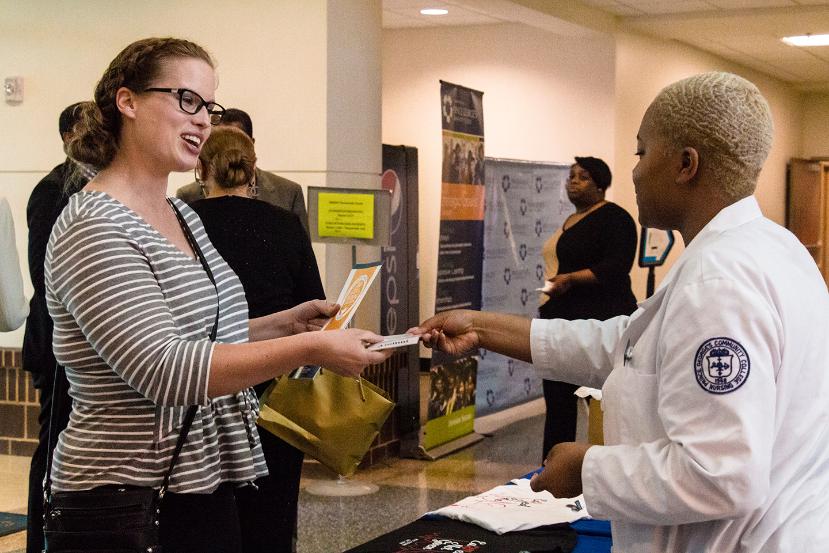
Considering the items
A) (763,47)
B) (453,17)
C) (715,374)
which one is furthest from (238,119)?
(763,47)

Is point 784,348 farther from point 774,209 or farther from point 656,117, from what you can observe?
point 774,209

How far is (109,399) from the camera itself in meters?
1.96

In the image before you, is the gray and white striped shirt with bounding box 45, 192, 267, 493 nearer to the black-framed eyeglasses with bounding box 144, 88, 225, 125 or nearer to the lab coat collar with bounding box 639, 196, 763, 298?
the black-framed eyeglasses with bounding box 144, 88, 225, 125

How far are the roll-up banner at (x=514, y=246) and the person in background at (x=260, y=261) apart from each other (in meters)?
4.59

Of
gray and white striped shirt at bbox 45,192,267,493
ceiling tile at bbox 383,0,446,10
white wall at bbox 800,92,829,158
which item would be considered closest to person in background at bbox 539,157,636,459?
ceiling tile at bbox 383,0,446,10

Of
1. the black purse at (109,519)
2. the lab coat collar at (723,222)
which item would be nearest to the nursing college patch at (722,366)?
the lab coat collar at (723,222)

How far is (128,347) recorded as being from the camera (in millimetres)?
1869

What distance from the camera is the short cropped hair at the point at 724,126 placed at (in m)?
1.73

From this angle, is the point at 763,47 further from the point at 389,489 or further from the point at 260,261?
the point at 260,261

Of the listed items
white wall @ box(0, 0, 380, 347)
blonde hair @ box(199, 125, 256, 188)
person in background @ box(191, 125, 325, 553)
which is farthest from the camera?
white wall @ box(0, 0, 380, 347)

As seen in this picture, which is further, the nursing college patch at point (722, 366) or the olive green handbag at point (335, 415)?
the olive green handbag at point (335, 415)

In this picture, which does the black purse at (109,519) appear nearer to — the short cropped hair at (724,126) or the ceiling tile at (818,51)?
the short cropped hair at (724,126)

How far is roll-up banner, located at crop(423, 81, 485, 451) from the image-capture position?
7.21 m

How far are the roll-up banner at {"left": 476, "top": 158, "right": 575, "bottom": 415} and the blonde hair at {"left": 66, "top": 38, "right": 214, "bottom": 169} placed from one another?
20.0 feet
